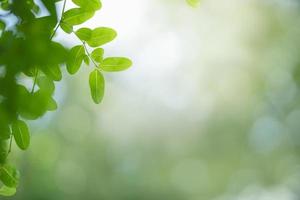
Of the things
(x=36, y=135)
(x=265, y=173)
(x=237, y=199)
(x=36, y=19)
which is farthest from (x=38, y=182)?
A: (x=36, y=19)

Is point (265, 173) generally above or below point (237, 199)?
above

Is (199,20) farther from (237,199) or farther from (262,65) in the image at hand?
(237,199)

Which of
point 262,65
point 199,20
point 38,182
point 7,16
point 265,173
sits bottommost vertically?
point 7,16

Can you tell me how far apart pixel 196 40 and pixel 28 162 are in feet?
12.3

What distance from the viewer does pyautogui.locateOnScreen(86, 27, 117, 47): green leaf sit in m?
0.92

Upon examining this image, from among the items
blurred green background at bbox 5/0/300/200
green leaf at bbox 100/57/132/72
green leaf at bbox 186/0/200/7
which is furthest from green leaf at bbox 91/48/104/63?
blurred green background at bbox 5/0/300/200

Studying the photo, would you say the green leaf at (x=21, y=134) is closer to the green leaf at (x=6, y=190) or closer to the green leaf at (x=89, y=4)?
the green leaf at (x=6, y=190)

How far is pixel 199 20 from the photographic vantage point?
10.7 m

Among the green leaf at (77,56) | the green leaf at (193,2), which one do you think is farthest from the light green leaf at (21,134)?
the green leaf at (193,2)

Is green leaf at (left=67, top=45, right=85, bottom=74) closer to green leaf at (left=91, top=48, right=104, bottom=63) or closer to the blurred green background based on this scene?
green leaf at (left=91, top=48, right=104, bottom=63)

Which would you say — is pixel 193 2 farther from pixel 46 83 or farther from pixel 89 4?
pixel 46 83

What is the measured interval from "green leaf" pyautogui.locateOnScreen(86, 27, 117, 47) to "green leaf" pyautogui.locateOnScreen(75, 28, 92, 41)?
0.04 feet

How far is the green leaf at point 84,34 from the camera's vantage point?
2.94ft

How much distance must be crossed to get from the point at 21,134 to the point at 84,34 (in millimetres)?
177
